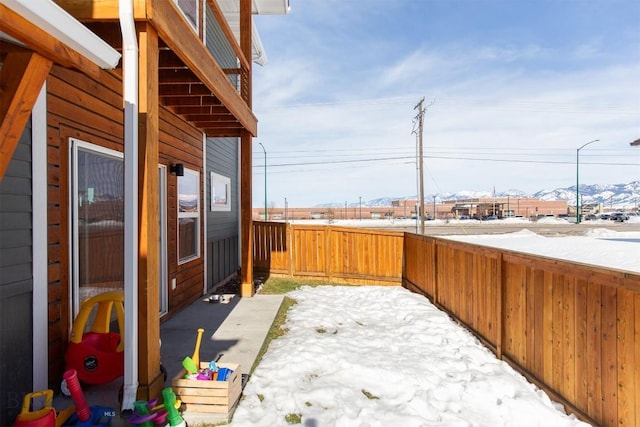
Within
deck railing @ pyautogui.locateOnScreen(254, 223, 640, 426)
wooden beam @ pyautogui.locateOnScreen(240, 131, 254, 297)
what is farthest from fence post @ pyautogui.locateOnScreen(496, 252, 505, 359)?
wooden beam @ pyautogui.locateOnScreen(240, 131, 254, 297)

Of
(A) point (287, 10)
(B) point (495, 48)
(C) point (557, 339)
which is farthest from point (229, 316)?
(B) point (495, 48)

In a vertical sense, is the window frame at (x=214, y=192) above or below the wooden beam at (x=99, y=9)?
below

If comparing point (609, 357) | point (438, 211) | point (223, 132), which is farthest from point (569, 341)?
point (438, 211)

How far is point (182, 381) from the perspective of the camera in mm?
2689

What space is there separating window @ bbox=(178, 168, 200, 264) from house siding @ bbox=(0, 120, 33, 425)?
9.70 feet

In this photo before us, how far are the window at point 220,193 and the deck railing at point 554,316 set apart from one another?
429 cm

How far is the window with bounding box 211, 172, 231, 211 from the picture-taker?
7469 millimetres

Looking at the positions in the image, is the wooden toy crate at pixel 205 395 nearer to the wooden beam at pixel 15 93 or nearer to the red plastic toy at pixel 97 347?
the red plastic toy at pixel 97 347

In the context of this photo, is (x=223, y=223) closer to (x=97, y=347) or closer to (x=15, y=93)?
(x=97, y=347)

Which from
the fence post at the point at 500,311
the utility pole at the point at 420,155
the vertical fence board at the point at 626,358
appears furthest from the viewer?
the utility pole at the point at 420,155

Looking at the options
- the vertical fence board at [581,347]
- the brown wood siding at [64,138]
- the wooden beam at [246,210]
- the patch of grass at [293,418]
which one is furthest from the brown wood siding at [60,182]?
the vertical fence board at [581,347]

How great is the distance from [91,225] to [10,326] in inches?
44.1

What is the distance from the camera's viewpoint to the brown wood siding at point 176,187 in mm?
5098

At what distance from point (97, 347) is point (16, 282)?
809 mm
